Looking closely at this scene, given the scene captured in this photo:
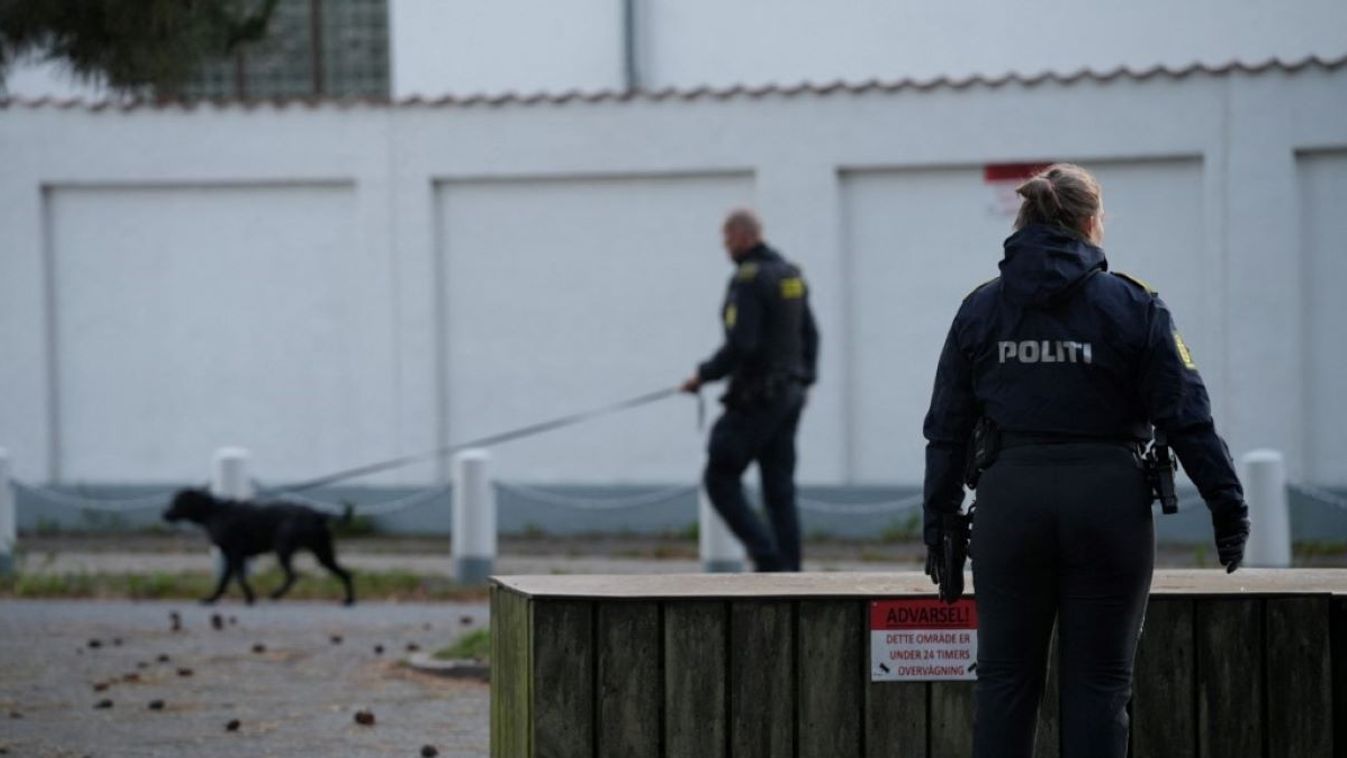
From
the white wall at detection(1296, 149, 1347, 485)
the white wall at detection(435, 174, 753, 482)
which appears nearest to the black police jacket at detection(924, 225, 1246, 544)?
the white wall at detection(1296, 149, 1347, 485)

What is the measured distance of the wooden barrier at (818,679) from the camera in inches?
245

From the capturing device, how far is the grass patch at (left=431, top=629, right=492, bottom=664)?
10.7 metres

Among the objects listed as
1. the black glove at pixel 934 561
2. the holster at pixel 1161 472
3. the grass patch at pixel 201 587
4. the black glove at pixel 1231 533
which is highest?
the holster at pixel 1161 472

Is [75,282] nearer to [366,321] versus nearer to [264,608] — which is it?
[366,321]

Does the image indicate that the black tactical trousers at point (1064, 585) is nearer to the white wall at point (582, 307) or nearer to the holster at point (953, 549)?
the holster at point (953, 549)

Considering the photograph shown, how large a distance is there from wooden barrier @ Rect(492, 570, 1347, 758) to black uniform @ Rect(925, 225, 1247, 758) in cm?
49

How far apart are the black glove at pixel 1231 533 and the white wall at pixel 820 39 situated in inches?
562

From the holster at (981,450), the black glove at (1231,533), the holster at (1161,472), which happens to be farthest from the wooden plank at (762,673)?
the black glove at (1231,533)

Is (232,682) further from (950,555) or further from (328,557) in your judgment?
(950,555)

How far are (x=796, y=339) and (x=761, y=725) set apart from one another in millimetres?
6159

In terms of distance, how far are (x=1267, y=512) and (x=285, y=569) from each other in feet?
19.6

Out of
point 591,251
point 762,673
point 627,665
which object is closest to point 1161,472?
point 762,673

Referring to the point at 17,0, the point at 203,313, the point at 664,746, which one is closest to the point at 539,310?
the point at 203,313

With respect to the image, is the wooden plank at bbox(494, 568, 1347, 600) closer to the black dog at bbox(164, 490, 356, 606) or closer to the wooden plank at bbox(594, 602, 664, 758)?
the wooden plank at bbox(594, 602, 664, 758)
